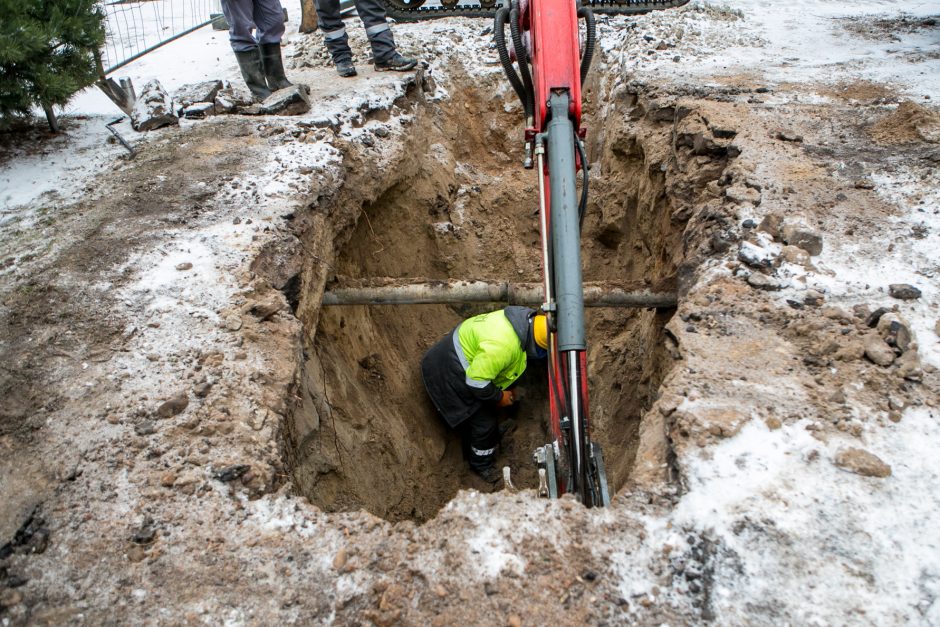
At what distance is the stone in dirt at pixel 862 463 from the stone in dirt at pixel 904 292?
3.18 feet

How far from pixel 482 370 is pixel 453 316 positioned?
1.59 metres

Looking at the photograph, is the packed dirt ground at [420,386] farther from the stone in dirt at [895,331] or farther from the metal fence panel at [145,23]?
the metal fence panel at [145,23]

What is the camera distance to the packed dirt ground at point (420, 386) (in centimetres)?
184

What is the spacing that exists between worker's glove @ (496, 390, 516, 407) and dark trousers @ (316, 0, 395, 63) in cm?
328

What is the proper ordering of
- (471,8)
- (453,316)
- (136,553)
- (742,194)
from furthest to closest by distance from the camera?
(471,8) < (453,316) < (742,194) < (136,553)

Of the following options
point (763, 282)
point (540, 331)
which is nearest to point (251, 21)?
point (540, 331)

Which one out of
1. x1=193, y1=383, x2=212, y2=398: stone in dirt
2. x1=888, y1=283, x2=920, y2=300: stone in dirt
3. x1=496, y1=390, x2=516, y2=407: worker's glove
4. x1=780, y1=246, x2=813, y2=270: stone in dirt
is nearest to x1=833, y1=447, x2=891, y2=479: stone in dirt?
x1=888, y1=283, x2=920, y2=300: stone in dirt

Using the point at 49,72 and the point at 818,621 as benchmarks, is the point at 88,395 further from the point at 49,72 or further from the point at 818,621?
the point at 49,72

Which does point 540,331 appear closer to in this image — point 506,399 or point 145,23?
point 506,399

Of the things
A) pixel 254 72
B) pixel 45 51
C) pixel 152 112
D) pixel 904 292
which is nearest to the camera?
pixel 904 292

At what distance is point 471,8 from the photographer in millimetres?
6211

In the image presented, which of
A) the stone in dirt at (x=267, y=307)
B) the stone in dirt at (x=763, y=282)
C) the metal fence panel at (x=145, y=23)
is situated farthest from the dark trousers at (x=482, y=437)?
the metal fence panel at (x=145, y=23)

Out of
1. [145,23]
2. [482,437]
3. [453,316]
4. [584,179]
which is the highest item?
[145,23]

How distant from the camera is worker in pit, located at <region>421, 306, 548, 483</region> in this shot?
4062mm
